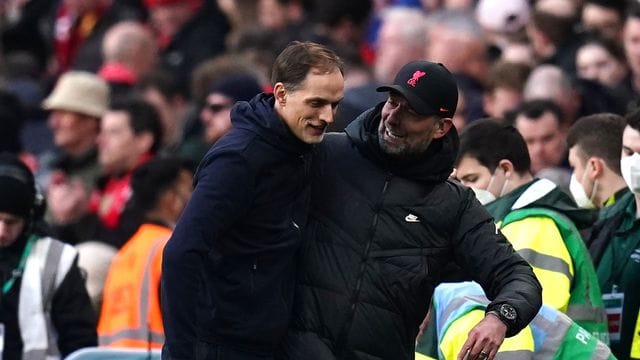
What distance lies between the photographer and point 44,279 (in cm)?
850

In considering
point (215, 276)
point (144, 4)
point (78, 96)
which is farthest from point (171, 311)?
point (144, 4)

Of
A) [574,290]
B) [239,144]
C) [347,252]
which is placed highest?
[239,144]

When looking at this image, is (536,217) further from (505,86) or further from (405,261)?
(505,86)

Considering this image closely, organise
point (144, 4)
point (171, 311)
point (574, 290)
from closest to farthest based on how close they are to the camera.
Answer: point (171, 311) < point (574, 290) < point (144, 4)

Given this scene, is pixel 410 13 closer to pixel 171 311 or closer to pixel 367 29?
pixel 367 29

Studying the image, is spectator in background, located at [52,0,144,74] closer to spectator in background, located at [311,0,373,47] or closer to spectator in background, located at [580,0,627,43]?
spectator in background, located at [311,0,373,47]

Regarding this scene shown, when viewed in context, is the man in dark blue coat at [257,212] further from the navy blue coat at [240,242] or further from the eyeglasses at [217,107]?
the eyeglasses at [217,107]

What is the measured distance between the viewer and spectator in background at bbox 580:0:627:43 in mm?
12695

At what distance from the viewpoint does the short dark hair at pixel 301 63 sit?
6602 mm

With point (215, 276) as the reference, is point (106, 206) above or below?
below

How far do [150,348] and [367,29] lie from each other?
699cm

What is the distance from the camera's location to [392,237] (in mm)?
6738

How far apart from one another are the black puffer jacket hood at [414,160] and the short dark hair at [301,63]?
358 millimetres

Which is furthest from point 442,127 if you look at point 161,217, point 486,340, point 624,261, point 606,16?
point 606,16
